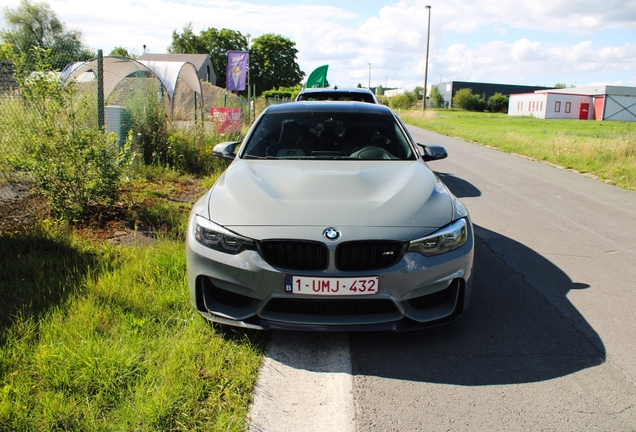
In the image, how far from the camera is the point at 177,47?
8825 centimetres

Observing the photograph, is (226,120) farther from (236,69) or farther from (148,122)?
(236,69)

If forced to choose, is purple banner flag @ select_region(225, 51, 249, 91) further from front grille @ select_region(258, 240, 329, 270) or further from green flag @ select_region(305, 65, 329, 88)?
front grille @ select_region(258, 240, 329, 270)

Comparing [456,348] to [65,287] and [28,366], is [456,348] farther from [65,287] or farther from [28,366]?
[65,287]

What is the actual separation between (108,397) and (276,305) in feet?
3.38

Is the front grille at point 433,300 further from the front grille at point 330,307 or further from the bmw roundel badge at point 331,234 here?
the bmw roundel badge at point 331,234

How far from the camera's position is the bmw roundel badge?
3.04m

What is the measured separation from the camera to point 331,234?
305 centimetres

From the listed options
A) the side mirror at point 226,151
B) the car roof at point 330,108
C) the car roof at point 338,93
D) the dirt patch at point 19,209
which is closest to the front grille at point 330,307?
the side mirror at point 226,151

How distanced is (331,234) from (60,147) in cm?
365

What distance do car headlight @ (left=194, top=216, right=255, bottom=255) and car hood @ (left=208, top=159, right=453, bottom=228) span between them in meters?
0.05

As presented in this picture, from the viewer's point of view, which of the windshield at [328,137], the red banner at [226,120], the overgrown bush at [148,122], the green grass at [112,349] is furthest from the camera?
the red banner at [226,120]

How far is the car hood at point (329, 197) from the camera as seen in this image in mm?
3184

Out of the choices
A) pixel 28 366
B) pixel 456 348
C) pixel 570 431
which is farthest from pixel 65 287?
pixel 570 431

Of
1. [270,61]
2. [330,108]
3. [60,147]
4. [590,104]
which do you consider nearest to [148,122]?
[60,147]
